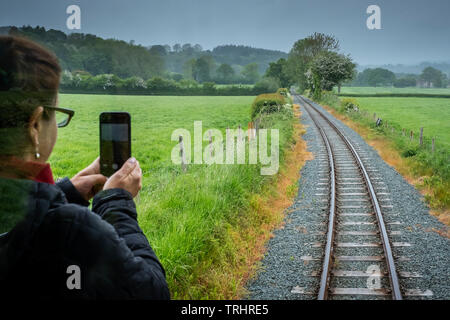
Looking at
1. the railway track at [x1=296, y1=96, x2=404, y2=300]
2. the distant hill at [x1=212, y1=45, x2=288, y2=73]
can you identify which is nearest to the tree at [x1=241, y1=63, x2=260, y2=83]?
the distant hill at [x1=212, y1=45, x2=288, y2=73]

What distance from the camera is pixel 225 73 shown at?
498cm

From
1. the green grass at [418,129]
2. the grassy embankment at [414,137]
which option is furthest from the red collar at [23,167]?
the green grass at [418,129]

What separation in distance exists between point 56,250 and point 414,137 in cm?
1618

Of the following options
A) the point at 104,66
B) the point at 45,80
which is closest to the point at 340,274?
the point at 104,66

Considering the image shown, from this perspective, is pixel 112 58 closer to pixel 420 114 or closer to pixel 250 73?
pixel 250 73

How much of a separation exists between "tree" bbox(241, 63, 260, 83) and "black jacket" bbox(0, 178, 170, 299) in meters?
4.95

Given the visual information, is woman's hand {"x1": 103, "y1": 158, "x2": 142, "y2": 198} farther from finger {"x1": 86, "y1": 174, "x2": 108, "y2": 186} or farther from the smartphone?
finger {"x1": 86, "y1": 174, "x2": 108, "y2": 186}

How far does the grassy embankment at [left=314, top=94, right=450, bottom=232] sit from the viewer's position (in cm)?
797

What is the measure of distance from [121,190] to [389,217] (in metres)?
6.15

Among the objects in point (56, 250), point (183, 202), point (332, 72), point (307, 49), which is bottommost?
point (183, 202)

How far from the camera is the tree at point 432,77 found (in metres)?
7.39

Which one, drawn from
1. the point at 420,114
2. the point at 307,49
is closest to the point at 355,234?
the point at 307,49
